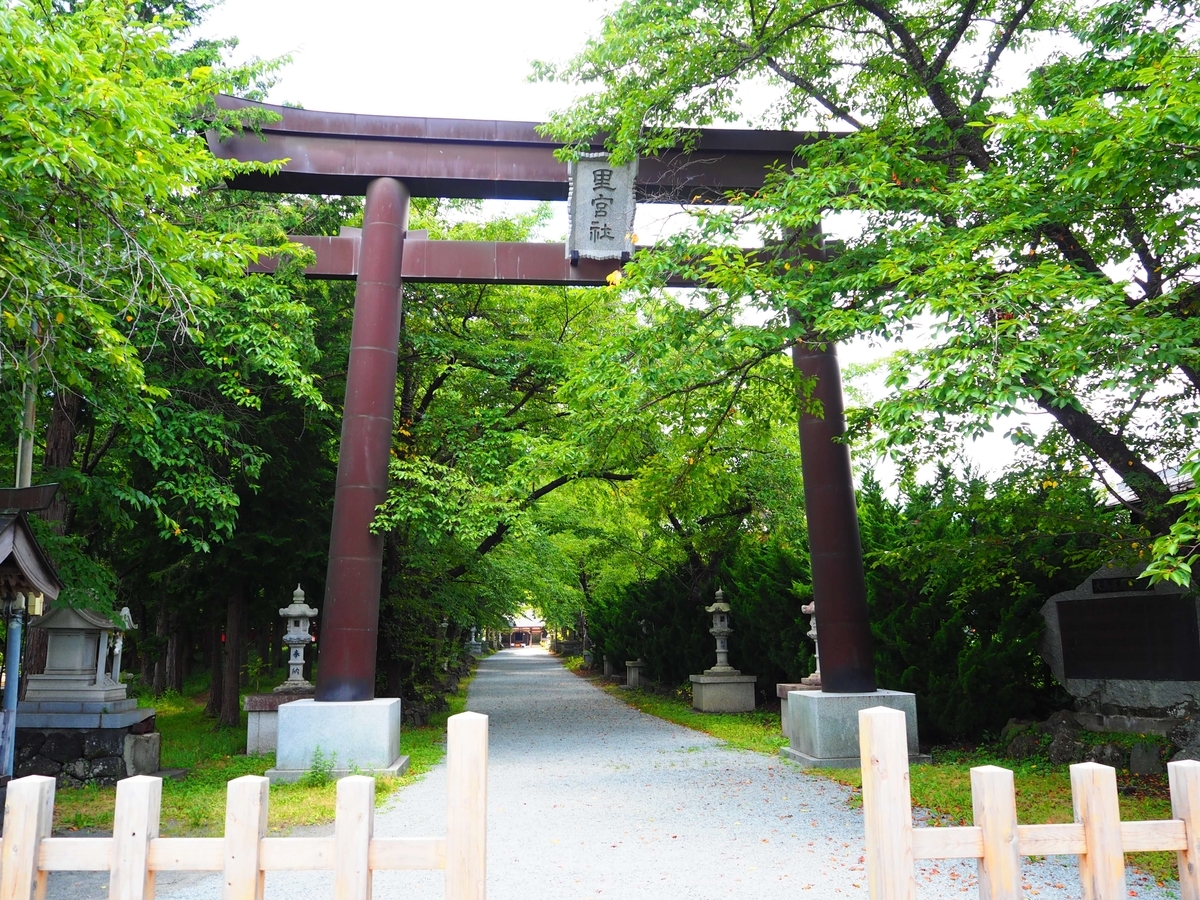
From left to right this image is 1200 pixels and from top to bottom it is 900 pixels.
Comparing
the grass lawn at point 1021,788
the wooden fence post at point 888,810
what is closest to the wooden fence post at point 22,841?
the wooden fence post at point 888,810

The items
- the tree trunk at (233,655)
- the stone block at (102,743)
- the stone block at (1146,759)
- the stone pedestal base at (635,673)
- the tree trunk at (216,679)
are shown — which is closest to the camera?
the stone block at (1146,759)

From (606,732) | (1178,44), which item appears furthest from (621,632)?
(1178,44)

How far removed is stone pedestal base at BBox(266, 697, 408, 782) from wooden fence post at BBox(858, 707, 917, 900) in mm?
8107

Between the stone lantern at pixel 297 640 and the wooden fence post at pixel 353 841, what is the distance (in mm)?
11084

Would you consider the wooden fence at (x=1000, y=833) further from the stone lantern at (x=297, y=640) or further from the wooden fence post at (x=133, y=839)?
the stone lantern at (x=297, y=640)

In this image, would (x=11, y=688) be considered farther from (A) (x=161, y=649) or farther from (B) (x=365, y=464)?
(A) (x=161, y=649)

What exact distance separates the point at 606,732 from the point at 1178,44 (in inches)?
482

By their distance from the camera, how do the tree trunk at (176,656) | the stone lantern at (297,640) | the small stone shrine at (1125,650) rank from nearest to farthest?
the small stone shrine at (1125,650)
the stone lantern at (297,640)
the tree trunk at (176,656)

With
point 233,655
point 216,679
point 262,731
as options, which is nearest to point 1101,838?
point 262,731

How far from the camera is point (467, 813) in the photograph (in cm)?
244

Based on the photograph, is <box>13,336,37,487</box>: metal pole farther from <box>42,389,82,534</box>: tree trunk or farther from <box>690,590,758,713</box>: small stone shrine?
<box>690,590,758,713</box>: small stone shrine

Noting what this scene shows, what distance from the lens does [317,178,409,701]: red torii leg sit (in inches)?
406

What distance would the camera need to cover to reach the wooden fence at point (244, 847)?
7.85 feet

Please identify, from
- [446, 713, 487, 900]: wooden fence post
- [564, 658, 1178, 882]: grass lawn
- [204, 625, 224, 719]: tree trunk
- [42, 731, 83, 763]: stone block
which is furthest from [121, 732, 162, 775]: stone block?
[446, 713, 487, 900]: wooden fence post
